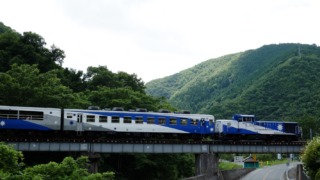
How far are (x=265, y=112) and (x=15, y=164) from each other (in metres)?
124

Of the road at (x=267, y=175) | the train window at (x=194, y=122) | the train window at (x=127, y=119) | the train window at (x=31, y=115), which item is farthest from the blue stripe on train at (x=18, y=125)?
the road at (x=267, y=175)

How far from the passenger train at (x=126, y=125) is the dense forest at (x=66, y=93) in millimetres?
3961

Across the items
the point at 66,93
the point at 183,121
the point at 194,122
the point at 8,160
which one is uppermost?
the point at 66,93

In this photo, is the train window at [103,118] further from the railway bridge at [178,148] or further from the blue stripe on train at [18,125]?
the blue stripe on train at [18,125]

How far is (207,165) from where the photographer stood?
40312mm

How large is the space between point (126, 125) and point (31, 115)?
9.54 metres

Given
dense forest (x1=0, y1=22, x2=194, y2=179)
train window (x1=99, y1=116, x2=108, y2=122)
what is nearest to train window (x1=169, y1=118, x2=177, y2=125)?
train window (x1=99, y1=116, x2=108, y2=122)

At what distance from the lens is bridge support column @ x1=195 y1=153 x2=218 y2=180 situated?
3938 cm

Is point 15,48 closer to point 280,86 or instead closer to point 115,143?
point 115,143

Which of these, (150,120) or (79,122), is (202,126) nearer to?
(150,120)

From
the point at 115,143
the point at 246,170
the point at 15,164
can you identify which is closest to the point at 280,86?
the point at 246,170

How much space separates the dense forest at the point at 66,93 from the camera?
4009 centimetres

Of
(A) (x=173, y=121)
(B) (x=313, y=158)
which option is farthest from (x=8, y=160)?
(B) (x=313, y=158)

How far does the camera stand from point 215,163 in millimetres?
40812
